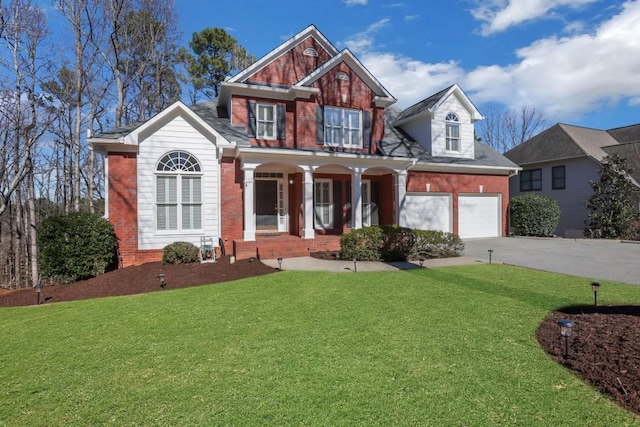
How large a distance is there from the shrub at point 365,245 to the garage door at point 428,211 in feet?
18.4

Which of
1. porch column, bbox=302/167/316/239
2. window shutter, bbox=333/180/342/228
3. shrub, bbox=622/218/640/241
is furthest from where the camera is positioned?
shrub, bbox=622/218/640/241

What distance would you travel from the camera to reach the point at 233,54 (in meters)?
26.4

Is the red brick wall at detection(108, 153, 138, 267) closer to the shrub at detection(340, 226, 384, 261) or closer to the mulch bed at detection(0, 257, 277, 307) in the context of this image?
the mulch bed at detection(0, 257, 277, 307)

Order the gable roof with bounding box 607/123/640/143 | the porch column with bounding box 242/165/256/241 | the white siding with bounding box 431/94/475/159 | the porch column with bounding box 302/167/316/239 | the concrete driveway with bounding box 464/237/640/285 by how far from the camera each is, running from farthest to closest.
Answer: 1. the gable roof with bounding box 607/123/640/143
2. the white siding with bounding box 431/94/475/159
3. the porch column with bounding box 302/167/316/239
4. the porch column with bounding box 242/165/256/241
5. the concrete driveway with bounding box 464/237/640/285

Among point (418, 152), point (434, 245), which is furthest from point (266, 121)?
point (434, 245)

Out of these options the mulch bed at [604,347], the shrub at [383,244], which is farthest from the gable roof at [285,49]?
the mulch bed at [604,347]

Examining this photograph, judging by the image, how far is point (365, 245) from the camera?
37.2ft

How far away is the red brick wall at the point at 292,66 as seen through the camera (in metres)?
14.7

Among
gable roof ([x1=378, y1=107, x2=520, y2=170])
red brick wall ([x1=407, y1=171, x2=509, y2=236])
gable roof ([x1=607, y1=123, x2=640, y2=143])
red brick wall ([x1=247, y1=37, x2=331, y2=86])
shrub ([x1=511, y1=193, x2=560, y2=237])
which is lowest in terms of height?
shrub ([x1=511, y1=193, x2=560, y2=237])

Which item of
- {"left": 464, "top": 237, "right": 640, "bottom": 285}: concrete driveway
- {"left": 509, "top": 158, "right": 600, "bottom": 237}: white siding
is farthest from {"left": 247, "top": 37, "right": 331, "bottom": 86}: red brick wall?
{"left": 509, "top": 158, "right": 600, "bottom": 237}: white siding

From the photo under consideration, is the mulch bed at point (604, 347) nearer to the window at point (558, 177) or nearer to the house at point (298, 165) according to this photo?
the house at point (298, 165)

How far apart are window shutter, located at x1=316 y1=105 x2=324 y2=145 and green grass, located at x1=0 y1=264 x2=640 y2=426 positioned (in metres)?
8.74

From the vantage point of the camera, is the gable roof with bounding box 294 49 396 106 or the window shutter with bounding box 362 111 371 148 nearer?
the gable roof with bounding box 294 49 396 106

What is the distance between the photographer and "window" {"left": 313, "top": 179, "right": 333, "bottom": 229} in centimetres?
1543
